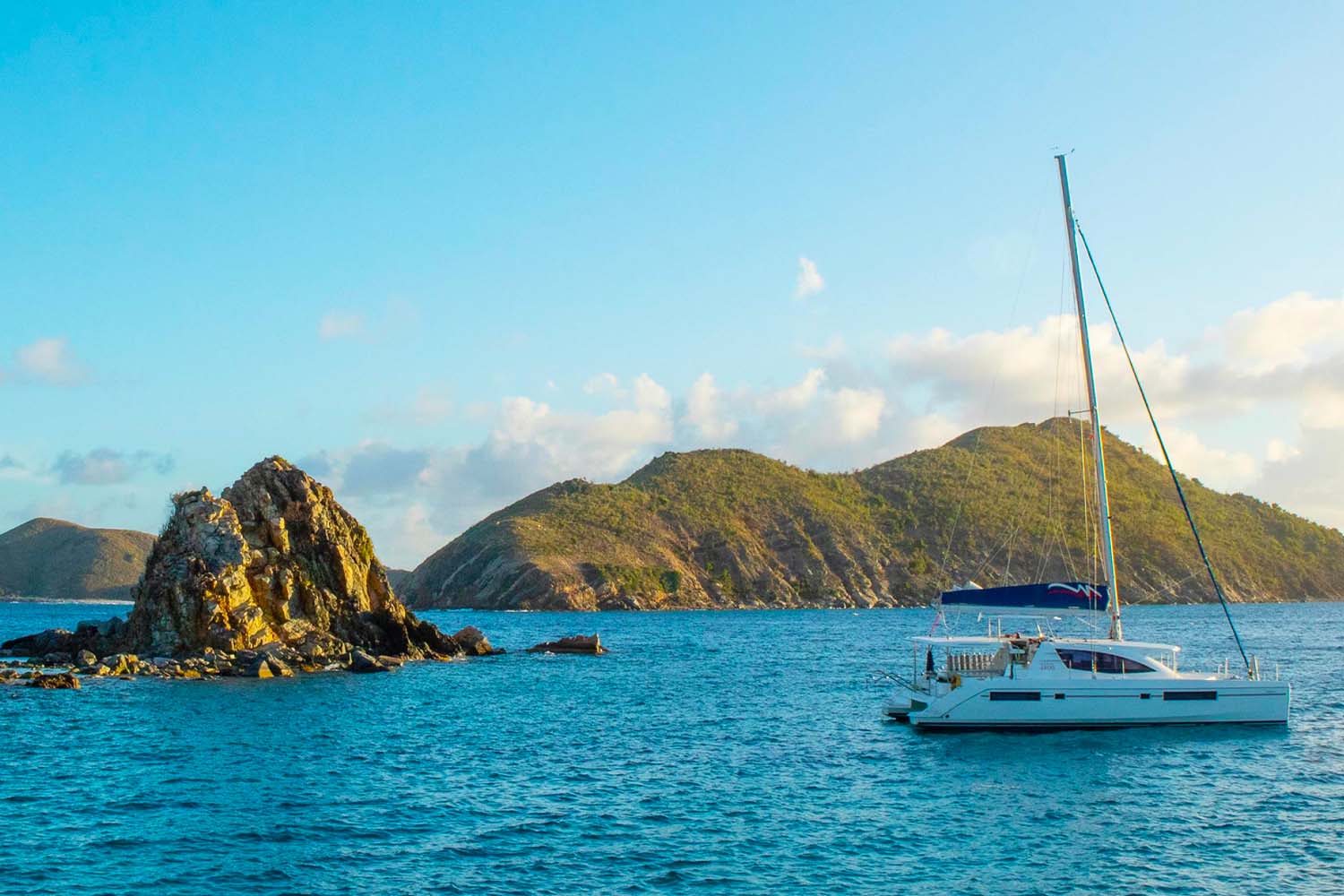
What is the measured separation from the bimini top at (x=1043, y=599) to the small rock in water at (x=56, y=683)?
40.3 m

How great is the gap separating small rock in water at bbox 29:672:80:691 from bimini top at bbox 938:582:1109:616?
40.3 meters

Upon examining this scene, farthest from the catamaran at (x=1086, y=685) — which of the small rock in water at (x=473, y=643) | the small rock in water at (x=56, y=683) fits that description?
the small rock in water at (x=473, y=643)

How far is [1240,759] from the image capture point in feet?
115

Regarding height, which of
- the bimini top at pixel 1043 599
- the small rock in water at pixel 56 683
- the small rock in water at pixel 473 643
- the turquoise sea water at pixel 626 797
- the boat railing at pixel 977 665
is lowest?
the turquoise sea water at pixel 626 797

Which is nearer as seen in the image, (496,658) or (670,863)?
(670,863)

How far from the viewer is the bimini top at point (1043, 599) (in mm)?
40969

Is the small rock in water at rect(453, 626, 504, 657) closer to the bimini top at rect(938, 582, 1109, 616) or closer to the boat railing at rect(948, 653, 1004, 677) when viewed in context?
the boat railing at rect(948, 653, 1004, 677)

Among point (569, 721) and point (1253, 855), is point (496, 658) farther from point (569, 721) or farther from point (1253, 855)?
point (1253, 855)

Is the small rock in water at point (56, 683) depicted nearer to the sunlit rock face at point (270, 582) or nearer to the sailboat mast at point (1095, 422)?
the sunlit rock face at point (270, 582)

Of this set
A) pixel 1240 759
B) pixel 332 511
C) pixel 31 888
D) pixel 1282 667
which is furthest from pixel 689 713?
pixel 1282 667

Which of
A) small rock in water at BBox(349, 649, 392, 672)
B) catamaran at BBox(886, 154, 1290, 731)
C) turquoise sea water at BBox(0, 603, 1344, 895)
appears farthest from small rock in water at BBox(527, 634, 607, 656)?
catamaran at BBox(886, 154, 1290, 731)

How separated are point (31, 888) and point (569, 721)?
83.7 feet

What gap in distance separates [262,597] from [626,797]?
4160 cm

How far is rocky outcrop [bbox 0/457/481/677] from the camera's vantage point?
6241cm
